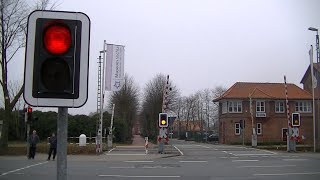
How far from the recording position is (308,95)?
234 ft

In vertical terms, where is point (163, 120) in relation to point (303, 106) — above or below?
below

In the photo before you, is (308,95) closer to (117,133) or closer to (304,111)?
(304,111)

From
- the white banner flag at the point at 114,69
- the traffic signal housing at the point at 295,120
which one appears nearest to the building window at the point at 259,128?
the traffic signal housing at the point at 295,120

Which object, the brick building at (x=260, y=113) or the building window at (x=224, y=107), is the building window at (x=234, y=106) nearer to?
the brick building at (x=260, y=113)

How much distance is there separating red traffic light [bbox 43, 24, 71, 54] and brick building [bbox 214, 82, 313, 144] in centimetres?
6321

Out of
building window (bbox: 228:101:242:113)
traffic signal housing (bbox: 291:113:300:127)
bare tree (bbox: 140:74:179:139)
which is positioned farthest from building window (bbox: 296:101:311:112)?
traffic signal housing (bbox: 291:113:300:127)

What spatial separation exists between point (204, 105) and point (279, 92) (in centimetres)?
4751

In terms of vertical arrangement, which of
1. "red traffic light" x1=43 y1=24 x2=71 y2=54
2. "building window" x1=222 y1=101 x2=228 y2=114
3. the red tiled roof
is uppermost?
the red tiled roof

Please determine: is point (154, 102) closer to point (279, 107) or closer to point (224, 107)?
point (224, 107)

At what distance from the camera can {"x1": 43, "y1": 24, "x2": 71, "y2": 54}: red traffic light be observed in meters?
3.90

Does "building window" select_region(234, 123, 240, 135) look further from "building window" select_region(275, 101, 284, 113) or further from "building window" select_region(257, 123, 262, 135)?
"building window" select_region(275, 101, 284, 113)

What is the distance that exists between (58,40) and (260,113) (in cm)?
6619

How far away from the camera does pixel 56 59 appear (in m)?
3.94

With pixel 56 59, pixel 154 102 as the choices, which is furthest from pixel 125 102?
pixel 56 59
